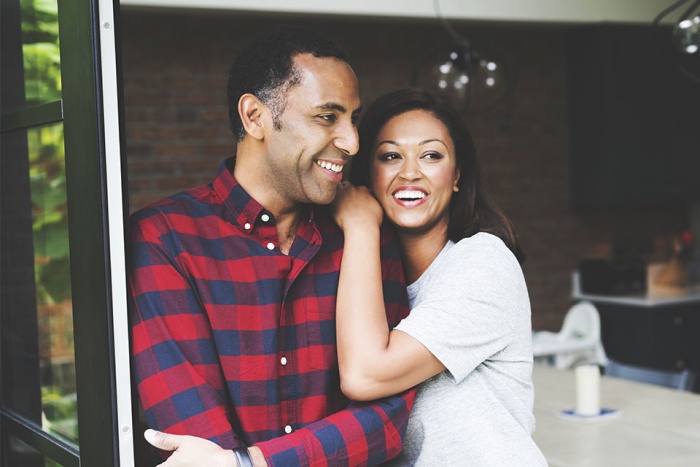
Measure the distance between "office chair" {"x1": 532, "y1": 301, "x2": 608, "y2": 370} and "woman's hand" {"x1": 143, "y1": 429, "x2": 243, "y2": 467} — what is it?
2897mm

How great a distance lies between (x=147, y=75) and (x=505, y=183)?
2239mm

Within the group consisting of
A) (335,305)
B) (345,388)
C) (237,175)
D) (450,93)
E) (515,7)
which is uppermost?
(515,7)

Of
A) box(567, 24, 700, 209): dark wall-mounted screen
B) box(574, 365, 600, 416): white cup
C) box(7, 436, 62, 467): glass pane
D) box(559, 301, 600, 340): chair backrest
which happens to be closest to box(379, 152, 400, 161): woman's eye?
box(7, 436, 62, 467): glass pane

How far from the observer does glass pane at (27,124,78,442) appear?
1441 mm

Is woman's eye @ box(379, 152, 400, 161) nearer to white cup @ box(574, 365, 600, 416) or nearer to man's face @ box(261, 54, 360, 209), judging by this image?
man's face @ box(261, 54, 360, 209)

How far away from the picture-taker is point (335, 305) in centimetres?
158

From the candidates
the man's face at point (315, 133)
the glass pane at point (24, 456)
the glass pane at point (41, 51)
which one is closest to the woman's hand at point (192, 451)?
the glass pane at point (24, 456)

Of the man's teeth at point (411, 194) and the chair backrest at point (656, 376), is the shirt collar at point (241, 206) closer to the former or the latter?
the man's teeth at point (411, 194)

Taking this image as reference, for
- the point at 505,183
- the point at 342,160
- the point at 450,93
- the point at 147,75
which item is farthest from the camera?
the point at 505,183

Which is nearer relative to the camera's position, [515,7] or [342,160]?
[342,160]

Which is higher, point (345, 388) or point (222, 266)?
point (222, 266)

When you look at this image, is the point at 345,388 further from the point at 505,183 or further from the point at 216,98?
the point at 505,183

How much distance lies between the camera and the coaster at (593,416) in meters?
2.71

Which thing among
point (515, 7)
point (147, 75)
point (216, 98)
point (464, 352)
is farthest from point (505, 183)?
point (464, 352)
